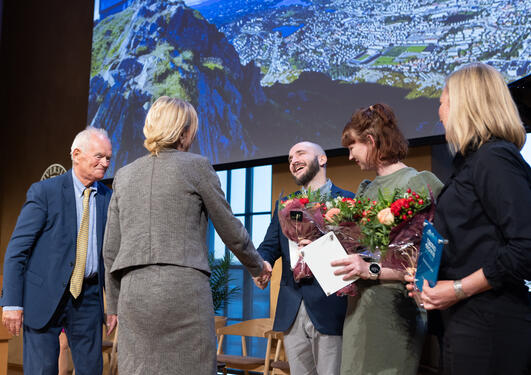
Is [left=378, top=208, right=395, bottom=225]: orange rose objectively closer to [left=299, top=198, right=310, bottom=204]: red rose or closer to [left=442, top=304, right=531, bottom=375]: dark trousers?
[left=442, top=304, right=531, bottom=375]: dark trousers

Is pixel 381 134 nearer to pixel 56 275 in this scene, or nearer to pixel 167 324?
pixel 167 324

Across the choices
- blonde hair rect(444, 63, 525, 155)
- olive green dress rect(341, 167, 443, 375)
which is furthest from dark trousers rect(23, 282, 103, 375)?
blonde hair rect(444, 63, 525, 155)

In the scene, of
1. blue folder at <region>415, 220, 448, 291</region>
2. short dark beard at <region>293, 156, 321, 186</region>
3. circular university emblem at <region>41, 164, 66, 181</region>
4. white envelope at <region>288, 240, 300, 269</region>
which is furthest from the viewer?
circular university emblem at <region>41, 164, 66, 181</region>

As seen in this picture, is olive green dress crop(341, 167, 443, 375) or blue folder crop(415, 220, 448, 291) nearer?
blue folder crop(415, 220, 448, 291)

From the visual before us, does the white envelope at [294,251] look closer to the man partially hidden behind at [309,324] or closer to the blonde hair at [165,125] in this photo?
the man partially hidden behind at [309,324]

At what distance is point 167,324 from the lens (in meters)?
2.07

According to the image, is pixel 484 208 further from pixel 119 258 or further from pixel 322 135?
pixel 322 135

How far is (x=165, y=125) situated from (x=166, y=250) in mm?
533

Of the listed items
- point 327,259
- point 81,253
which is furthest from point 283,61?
point 327,259

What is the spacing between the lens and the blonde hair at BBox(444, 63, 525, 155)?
65.8 inches

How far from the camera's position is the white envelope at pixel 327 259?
2.19 meters

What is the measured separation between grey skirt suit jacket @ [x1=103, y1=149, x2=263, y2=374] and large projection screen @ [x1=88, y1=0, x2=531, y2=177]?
111 inches

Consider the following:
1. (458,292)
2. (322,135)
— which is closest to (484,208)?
(458,292)

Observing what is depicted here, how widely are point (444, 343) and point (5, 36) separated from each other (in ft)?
32.3
